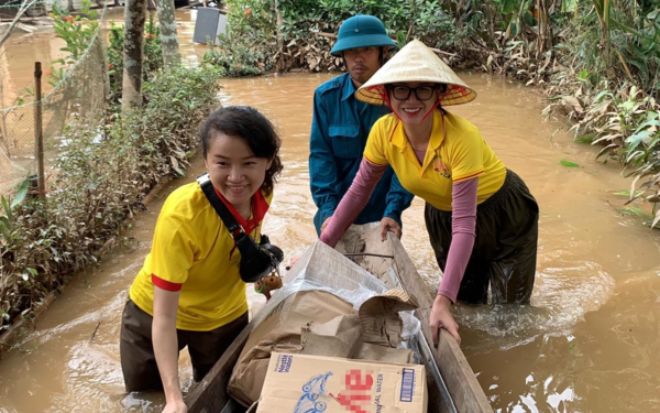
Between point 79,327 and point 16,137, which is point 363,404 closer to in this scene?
point 79,327

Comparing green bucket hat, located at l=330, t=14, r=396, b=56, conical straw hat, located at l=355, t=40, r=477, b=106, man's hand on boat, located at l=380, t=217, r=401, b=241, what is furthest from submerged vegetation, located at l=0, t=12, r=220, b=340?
conical straw hat, located at l=355, t=40, r=477, b=106

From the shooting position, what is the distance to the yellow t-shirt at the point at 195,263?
1.58 m

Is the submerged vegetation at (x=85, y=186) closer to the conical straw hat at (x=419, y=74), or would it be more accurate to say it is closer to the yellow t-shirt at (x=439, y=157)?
the yellow t-shirt at (x=439, y=157)

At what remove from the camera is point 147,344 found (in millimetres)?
2029

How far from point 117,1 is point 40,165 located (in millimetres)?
18855

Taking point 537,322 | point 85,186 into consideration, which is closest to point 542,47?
→ point 537,322

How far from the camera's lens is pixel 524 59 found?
31.7 feet

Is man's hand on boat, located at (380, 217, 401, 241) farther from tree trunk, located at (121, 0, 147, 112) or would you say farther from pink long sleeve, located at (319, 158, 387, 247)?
tree trunk, located at (121, 0, 147, 112)

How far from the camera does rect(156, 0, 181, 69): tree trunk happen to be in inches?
247

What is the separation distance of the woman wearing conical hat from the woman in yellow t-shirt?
56 cm

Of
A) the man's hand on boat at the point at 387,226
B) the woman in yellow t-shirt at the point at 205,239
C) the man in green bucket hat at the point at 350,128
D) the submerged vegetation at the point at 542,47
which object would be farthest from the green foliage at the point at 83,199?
the submerged vegetation at the point at 542,47

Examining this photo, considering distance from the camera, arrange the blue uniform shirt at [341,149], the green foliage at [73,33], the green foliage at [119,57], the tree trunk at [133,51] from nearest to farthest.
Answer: the blue uniform shirt at [341,149] → the tree trunk at [133,51] → the green foliage at [73,33] → the green foliage at [119,57]

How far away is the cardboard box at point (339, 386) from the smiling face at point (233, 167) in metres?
0.51

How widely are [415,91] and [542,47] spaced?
8.22m
